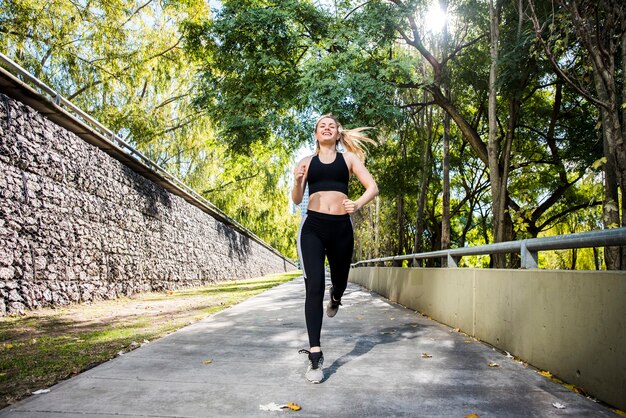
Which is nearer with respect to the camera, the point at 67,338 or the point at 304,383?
the point at 304,383

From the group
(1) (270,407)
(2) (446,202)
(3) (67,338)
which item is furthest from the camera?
(2) (446,202)

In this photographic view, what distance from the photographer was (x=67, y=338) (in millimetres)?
5230

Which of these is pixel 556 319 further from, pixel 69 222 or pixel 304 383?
pixel 69 222

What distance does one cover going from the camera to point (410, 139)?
69.6 feet

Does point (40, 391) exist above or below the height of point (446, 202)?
below

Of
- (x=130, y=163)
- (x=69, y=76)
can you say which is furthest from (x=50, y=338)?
(x=69, y=76)

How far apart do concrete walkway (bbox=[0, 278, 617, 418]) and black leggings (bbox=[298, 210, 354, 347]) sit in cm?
44

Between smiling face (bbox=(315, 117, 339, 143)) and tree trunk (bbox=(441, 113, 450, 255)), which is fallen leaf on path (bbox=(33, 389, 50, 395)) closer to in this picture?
smiling face (bbox=(315, 117, 339, 143))

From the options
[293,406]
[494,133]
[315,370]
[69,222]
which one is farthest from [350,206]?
[494,133]

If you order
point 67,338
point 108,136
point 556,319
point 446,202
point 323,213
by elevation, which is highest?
point 108,136

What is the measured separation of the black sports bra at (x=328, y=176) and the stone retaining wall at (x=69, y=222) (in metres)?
5.72

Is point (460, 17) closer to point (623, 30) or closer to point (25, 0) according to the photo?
point (623, 30)

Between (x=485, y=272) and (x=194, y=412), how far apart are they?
3.51m

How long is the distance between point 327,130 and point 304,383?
6.68ft
